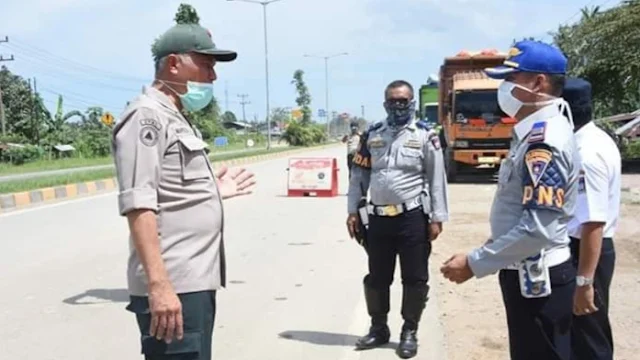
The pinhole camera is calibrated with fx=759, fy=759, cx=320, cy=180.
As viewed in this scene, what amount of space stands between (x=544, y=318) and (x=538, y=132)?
70 cm

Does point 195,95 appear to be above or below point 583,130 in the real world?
above

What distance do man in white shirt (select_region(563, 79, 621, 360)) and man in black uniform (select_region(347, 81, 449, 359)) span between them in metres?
1.43

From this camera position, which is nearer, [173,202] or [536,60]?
[173,202]

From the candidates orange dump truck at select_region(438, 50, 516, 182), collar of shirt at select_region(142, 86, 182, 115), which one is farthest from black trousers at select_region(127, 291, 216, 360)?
orange dump truck at select_region(438, 50, 516, 182)

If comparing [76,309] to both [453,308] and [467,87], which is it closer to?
[453,308]

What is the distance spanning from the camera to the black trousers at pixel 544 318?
2.82m

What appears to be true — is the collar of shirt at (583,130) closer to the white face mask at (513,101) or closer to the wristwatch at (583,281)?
the white face mask at (513,101)

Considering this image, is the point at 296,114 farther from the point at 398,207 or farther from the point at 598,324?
the point at 598,324

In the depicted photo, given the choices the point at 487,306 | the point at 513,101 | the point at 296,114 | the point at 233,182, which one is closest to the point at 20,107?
the point at 296,114

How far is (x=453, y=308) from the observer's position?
6270 mm

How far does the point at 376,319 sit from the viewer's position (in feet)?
17.3

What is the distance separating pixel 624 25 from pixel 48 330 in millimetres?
20423

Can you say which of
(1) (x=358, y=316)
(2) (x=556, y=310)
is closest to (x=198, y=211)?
(2) (x=556, y=310)

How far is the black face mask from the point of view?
16.3 ft
